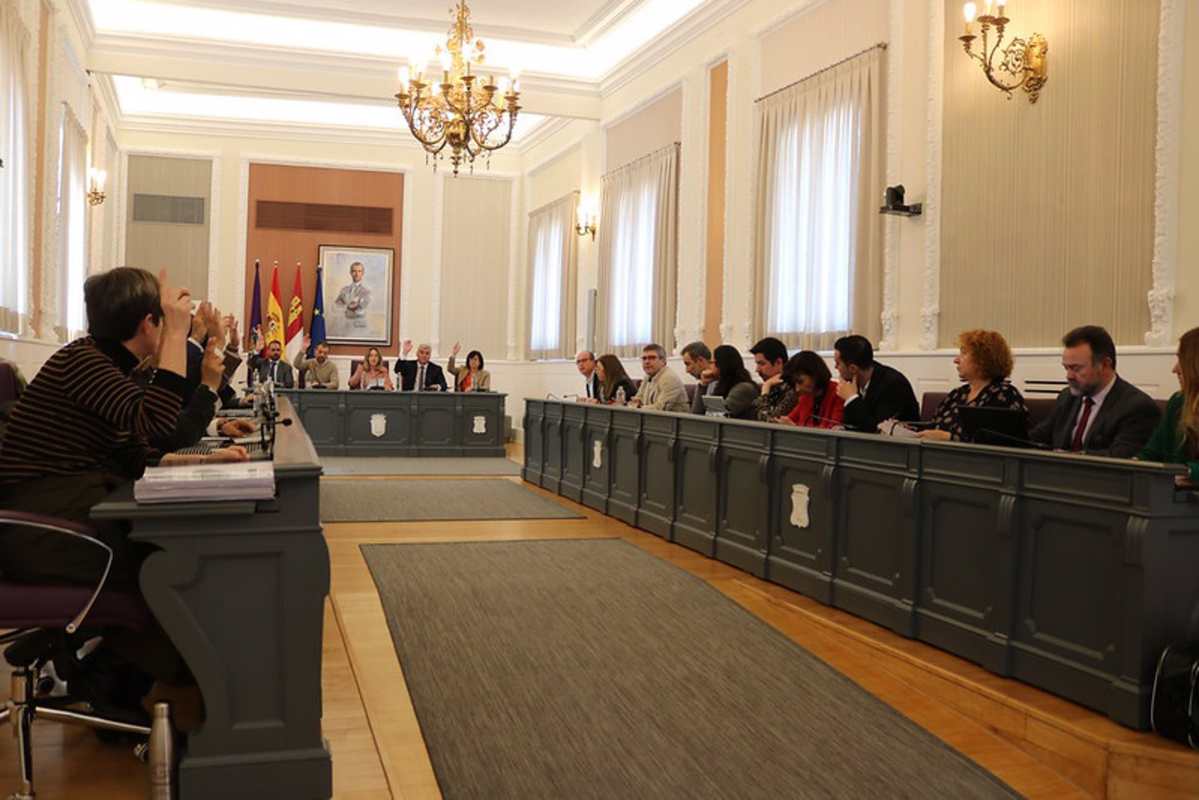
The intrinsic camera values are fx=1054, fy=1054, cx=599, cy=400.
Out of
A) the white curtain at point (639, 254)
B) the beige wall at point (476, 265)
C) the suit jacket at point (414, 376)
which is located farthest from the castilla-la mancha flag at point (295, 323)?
the white curtain at point (639, 254)

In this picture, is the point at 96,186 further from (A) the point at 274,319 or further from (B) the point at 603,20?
(B) the point at 603,20

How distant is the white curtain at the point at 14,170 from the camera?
6879 mm

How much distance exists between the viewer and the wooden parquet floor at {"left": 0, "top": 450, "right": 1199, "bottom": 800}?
283 cm

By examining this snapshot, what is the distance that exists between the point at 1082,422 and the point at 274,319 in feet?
40.0

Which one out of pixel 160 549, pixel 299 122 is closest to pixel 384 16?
pixel 299 122

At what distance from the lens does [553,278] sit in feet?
47.0

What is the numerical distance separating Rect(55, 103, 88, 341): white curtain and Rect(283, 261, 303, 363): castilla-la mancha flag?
3389mm

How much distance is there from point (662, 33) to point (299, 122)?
21.8 ft

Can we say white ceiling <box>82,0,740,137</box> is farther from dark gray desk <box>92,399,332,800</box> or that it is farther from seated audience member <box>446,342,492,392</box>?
dark gray desk <box>92,399,332,800</box>

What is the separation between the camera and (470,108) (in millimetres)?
8188

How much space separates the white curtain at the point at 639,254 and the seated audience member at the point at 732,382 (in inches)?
114

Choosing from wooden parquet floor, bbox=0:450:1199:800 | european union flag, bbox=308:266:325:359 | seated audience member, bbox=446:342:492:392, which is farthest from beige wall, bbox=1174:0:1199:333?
european union flag, bbox=308:266:325:359

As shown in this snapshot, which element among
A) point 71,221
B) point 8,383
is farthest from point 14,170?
point 71,221

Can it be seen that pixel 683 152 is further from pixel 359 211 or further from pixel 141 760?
pixel 141 760
